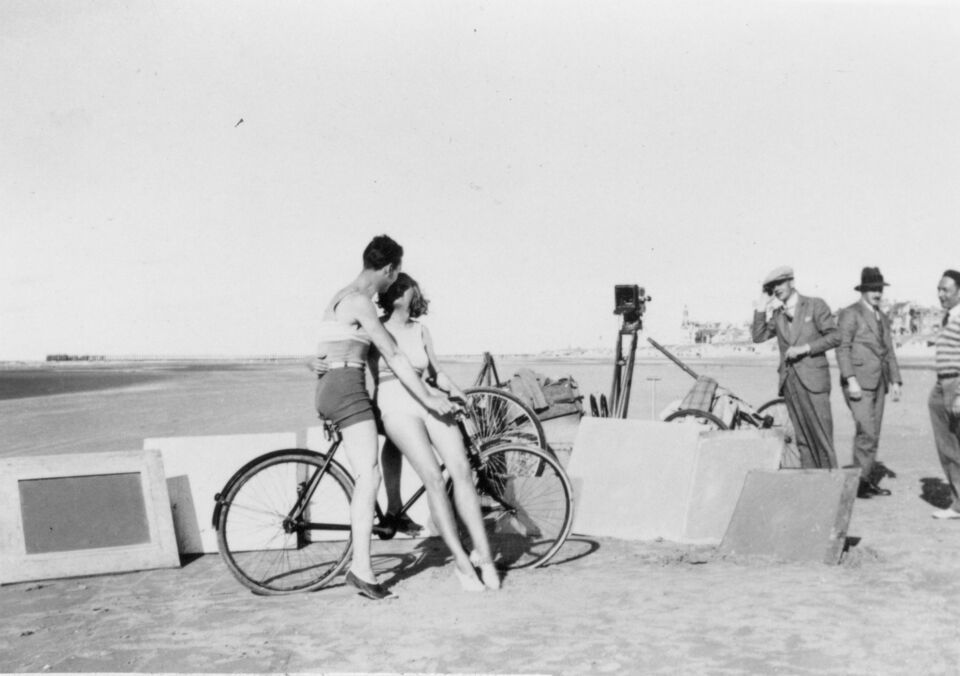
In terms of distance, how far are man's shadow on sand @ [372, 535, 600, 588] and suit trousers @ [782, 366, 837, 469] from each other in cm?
225

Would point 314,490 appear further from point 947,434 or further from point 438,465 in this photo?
point 947,434

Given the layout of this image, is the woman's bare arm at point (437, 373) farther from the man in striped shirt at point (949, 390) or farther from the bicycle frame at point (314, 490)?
the man in striped shirt at point (949, 390)

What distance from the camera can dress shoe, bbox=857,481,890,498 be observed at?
7891 mm

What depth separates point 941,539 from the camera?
6027mm

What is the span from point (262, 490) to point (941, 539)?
4559mm

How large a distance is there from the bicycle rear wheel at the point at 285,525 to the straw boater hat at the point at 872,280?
525cm

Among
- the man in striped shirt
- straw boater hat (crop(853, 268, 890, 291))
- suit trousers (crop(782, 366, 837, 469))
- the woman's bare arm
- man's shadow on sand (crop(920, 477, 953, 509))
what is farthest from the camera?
straw boater hat (crop(853, 268, 890, 291))

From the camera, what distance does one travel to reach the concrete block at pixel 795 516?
5414mm

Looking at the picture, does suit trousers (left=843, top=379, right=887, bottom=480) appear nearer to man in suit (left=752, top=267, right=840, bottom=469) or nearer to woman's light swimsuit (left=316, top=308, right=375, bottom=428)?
man in suit (left=752, top=267, right=840, bottom=469)

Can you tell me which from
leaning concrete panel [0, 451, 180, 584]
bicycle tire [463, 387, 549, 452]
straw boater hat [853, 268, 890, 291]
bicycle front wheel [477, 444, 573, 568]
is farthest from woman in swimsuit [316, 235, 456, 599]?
straw boater hat [853, 268, 890, 291]

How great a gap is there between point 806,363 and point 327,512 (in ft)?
13.1

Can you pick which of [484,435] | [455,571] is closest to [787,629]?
[455,571]

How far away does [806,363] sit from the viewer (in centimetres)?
731

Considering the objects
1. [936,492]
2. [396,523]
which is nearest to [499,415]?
[396,523]
